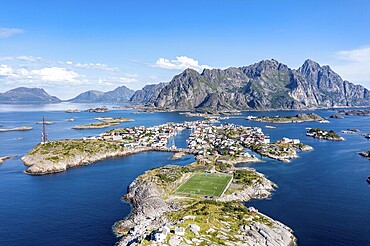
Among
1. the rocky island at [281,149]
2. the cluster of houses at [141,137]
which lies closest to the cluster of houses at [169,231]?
the rocky island at [281,149]

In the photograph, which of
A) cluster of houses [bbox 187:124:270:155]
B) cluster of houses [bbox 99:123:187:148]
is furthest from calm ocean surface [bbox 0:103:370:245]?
cluster of houses [bbox 99:123:187:148]

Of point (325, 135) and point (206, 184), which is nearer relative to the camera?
point (206, 184)

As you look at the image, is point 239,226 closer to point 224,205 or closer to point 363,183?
point 224,205

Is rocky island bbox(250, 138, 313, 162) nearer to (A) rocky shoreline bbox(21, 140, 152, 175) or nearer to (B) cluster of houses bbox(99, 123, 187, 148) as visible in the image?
(B) cluster of houses bbox(99, 123, 187, 148)

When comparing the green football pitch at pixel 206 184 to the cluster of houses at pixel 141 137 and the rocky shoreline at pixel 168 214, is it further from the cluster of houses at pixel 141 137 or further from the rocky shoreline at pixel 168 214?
the cluster of houses at pixel 141 137

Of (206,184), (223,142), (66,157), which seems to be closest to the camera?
(206,184)

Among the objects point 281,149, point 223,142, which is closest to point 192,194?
point 281,149

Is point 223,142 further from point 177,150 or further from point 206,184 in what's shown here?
point 206,184

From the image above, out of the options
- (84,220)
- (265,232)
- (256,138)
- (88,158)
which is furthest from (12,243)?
(256,138)
